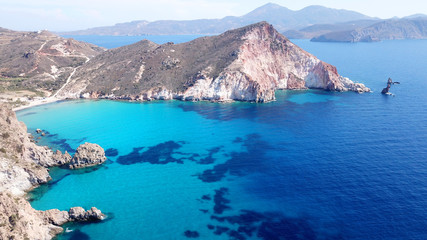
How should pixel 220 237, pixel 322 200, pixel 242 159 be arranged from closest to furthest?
pixel 220 237
pixel 322 200
pixel 242 159

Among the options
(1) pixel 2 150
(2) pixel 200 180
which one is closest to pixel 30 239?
(1) pixel 2 150

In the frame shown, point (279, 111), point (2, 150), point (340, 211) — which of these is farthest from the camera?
point (279, 111)

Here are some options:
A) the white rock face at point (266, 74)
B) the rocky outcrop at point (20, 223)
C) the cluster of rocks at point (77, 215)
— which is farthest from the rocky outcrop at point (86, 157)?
the white rock face at point (266, 74)

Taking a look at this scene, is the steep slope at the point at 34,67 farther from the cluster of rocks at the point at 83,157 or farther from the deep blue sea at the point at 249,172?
the cluster of rocks at the point at 83,157

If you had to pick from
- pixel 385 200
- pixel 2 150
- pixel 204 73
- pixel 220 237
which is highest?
pixel 204 73

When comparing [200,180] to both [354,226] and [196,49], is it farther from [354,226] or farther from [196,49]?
[196,49]

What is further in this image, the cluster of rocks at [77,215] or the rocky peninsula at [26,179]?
the cluster of rocks at [77,215]

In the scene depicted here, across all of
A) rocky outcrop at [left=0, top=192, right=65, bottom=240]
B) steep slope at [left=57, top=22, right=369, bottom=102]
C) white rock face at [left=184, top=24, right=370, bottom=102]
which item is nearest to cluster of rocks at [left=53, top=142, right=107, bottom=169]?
rocky outcrop at [left=0, top=192, right=65, bottom=240]
